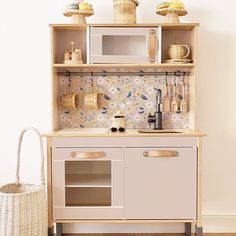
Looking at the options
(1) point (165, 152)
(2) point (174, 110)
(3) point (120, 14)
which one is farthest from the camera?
(2) point (174, 110)

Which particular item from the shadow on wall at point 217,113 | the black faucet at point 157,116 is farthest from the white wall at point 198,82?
the black faucet at point 157,116

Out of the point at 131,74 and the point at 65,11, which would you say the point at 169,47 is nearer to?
the point at 131,74

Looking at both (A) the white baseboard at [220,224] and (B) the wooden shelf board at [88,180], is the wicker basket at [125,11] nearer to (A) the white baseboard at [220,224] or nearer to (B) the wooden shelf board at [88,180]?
(B) the wooden shelf board at [88,180]

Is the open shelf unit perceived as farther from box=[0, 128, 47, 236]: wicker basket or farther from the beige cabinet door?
box=[0, 128, 47, 236]: wicker basket

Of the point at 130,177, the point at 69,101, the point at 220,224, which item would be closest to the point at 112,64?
the point at 69,101

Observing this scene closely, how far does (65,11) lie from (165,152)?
1264mm

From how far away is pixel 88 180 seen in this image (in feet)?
9.30

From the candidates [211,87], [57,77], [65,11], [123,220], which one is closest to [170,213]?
[123,220]

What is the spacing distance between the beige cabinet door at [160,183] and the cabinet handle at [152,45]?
2.17ft

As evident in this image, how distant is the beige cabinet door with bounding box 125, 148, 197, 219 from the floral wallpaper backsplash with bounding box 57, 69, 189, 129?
0.50m

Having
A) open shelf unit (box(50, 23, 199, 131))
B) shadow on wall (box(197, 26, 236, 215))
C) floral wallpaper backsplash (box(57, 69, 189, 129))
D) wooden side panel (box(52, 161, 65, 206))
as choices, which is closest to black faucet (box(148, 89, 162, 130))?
floral wallpaper backsplash (box(57, 69, 189, 129))

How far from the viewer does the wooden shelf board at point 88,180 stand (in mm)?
2811

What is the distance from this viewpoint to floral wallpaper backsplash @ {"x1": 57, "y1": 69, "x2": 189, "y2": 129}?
127 inches

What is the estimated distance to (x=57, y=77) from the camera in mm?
3229
